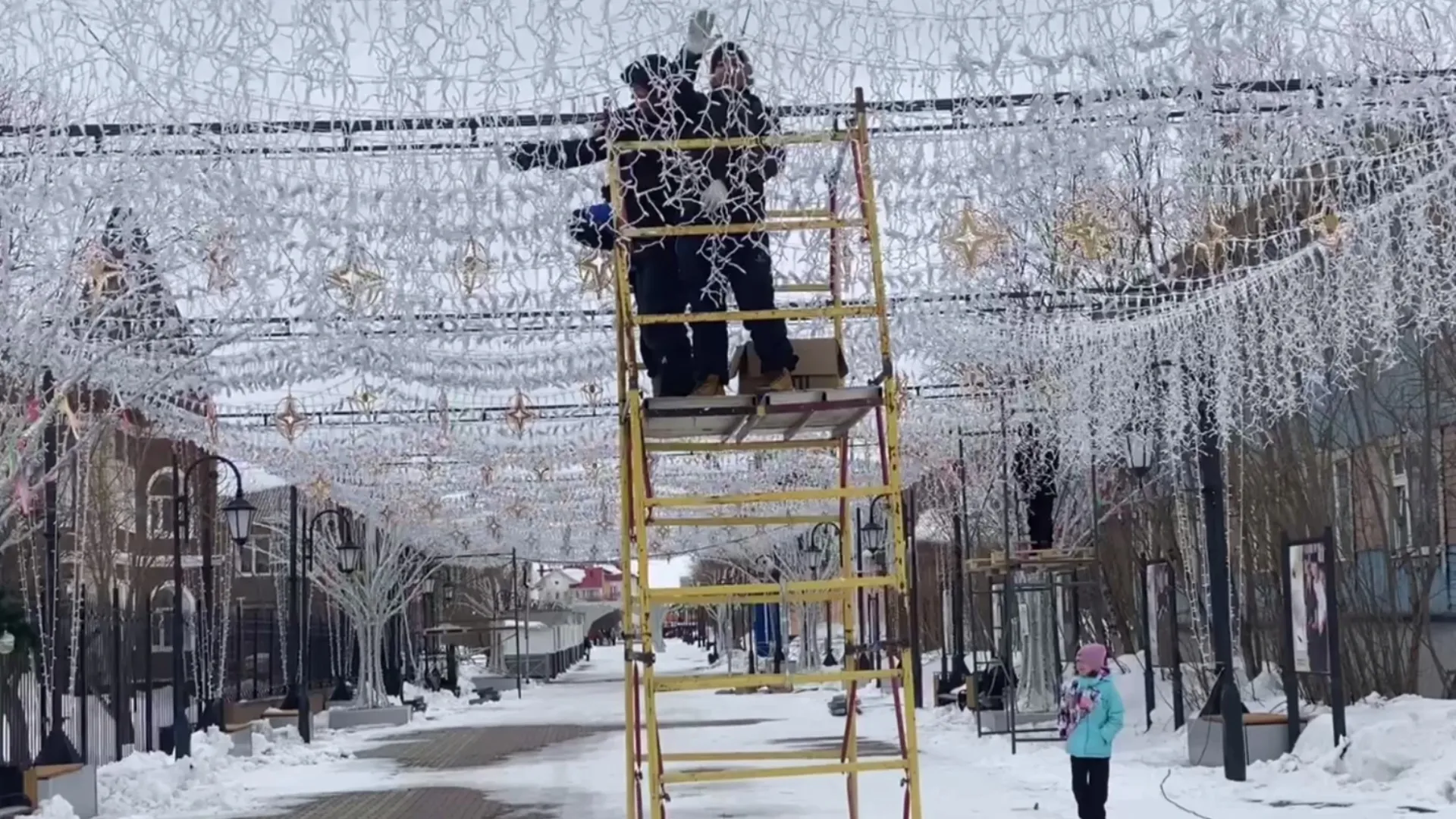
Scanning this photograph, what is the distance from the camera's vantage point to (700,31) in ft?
25.8

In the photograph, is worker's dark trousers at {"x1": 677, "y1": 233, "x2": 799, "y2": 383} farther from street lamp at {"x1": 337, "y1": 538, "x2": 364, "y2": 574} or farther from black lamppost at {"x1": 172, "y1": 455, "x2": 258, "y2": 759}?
street lamp at {"x1": 337, "y1": 538, "x2": 364, "y2": 574}

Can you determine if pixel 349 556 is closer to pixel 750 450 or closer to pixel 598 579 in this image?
pixel 750 450

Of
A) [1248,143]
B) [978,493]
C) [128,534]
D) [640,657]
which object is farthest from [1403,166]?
[128,534]

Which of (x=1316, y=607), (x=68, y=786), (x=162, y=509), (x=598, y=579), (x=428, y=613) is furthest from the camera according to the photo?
(x=598, y=579)

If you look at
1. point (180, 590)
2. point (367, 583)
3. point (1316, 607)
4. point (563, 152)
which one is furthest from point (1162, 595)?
point (367, 583)

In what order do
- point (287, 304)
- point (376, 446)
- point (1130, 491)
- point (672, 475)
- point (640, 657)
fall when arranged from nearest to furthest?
point (640, 657) < point (287, 304) < point (376, 446) < point (1130, 491) < point (672, 475)

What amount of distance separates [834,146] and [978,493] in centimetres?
2070

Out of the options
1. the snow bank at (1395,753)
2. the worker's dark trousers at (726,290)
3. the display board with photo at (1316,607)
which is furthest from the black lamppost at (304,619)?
the worker's dark trousers at (726,290)

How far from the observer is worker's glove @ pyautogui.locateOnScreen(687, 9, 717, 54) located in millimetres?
7816

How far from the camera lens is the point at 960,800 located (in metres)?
15.9

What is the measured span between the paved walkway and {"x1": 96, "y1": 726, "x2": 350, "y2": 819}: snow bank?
3.08ft

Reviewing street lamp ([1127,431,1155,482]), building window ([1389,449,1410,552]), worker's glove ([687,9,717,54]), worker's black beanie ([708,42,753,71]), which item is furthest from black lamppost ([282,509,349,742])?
worker's glove ([687,9,717,54])

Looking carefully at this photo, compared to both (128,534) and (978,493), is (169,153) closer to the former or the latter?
(978,493)

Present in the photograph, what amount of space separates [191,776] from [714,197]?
13.6 meters
